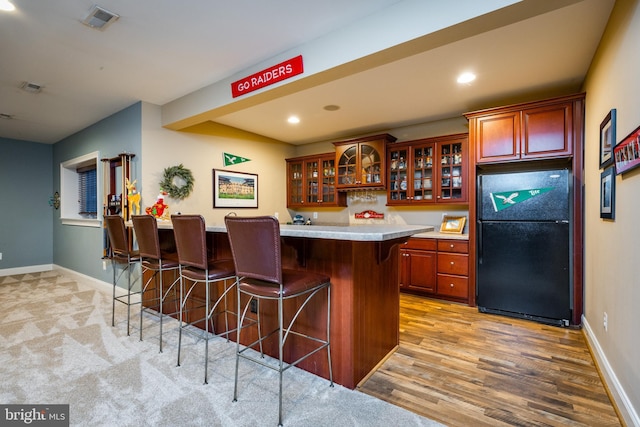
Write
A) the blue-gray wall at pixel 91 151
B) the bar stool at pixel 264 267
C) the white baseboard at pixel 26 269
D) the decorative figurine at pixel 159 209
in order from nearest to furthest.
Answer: the bar stool at pixel 264 267 → the decorative figurine at pixel 159 209 → the blue-gray wall at pixel 91 151 → the white baseboard at pixel 26 269

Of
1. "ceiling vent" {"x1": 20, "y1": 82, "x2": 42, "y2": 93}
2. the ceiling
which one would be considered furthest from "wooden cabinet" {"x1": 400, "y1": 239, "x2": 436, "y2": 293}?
"ceiling vent" {"x1": 20, "y1": 82, "x2": 42, "y2": 93}

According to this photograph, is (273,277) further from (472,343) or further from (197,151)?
(197,151)

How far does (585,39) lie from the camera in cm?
234

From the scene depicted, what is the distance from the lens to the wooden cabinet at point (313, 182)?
5312 mm

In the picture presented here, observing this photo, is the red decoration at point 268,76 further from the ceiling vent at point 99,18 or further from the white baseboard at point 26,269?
the white baseboard at point 26,269

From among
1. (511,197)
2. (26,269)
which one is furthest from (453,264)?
(26,269)

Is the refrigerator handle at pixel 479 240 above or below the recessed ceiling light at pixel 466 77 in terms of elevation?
below

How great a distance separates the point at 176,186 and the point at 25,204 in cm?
389

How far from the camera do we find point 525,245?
10.5ft

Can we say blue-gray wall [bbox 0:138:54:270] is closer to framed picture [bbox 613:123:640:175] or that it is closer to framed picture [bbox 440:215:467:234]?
framed picture [bbox 440:215:467:234]

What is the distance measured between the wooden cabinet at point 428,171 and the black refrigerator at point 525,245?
58cm

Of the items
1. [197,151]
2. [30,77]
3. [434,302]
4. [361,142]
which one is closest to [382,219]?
[361,142]

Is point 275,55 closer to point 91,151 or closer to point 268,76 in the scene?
point 268,76

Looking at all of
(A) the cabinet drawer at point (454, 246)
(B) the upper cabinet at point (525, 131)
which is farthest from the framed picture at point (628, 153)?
(A) the cabinet drawer at point (454, 246)
